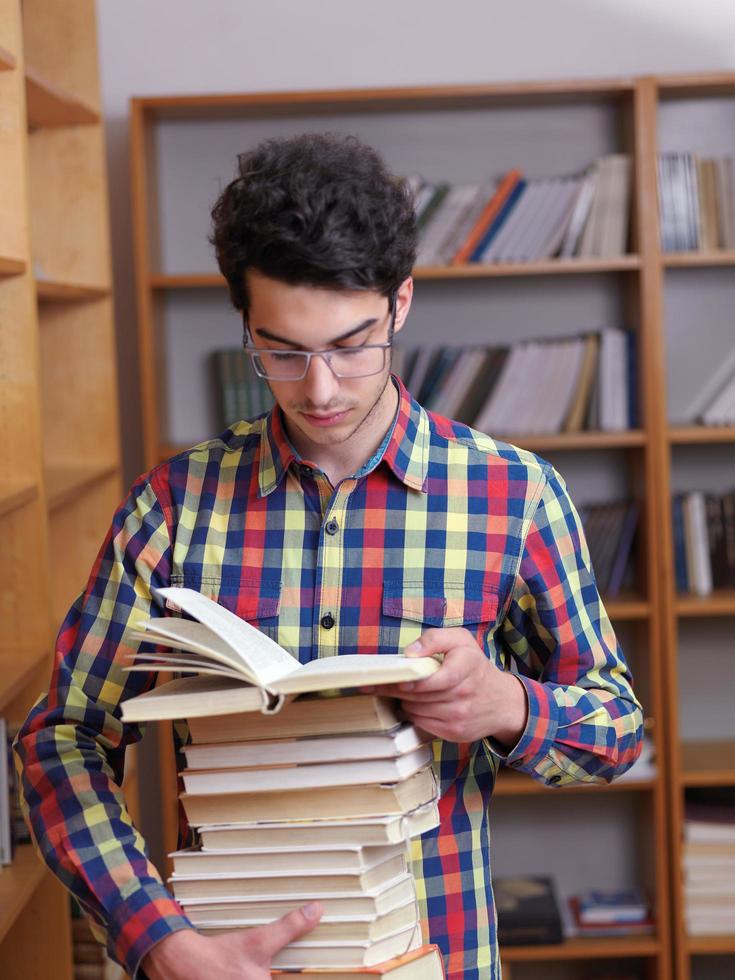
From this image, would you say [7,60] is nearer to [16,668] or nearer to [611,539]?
[16,668]

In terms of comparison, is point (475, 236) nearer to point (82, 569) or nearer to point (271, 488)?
point (82, 569)

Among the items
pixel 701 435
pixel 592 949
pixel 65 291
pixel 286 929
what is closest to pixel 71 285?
pixel 65 291

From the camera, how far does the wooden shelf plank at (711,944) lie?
282 cm

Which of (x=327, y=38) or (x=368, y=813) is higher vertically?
(x=327, y=38)

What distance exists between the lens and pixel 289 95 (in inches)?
108

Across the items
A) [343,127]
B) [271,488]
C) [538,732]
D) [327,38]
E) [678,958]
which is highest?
[327,38]

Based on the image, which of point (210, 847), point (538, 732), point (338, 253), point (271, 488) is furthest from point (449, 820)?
point (338, 253)

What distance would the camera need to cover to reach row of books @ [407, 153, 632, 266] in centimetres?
288

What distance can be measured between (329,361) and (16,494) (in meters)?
1.08

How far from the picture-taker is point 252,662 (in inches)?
36.5

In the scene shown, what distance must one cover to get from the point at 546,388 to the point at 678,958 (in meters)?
1.44

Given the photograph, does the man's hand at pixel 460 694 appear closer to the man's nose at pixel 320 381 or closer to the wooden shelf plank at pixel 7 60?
the man's nose at pixel 320 381

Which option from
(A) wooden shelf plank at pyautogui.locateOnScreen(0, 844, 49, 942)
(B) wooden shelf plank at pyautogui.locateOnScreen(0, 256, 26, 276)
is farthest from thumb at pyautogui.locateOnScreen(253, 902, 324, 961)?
(B) wooden shelf plank at pyautogui.locateOnScreen(0, 256, 26, 276)

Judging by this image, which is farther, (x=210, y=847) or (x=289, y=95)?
(x=289, y=95)
